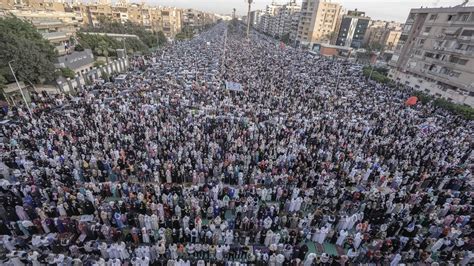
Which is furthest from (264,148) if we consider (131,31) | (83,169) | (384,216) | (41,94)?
(131,31)

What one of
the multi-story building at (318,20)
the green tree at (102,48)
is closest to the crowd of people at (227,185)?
the green tree at (102,48)

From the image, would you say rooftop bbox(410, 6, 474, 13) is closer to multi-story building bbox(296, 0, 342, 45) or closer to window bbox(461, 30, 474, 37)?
window bbox(461, 30, 474, 37)

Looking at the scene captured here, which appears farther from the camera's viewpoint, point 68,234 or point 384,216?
point 384,216

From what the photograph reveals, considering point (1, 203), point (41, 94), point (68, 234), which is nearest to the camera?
point (68, 234)

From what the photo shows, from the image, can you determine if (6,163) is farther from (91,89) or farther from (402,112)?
(402,112)

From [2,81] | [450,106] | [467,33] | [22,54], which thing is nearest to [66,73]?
[22,54]

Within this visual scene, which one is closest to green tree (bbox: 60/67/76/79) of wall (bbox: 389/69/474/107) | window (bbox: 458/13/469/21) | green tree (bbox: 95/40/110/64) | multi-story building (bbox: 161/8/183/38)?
green tree (bbox: 95/40/110/64)

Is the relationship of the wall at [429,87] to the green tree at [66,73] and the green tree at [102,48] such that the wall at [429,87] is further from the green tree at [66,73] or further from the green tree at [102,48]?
the green tree at [102,48]
